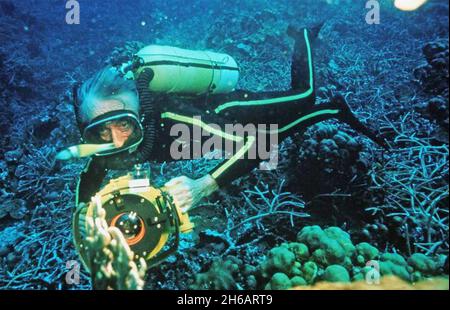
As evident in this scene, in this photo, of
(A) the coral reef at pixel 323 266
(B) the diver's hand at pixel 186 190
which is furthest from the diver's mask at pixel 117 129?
(A) the coral reef at pixel 323 266

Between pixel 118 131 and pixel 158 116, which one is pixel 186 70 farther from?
pixel 118 131

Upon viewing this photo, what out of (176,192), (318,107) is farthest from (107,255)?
(318,107)

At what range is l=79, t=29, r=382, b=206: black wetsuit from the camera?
2.92 meters

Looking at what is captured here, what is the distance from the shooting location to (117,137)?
2.78 meters

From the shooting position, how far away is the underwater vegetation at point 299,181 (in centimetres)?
301

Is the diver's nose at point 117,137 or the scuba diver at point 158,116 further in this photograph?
the diver's nose at point 117,137

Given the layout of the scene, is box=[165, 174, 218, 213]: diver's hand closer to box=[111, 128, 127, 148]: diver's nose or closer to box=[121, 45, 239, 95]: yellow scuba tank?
box=[111, 128, 127, 148]: diver's nose

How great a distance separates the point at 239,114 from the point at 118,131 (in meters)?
1.31

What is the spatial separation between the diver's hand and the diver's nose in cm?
56

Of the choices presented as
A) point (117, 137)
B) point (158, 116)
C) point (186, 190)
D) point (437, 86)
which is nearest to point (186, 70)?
point (158, 116)

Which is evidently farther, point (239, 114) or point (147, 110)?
point (239, 114)

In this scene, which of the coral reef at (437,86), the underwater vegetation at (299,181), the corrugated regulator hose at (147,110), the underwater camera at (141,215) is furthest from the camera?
the coral reef at (437,86)

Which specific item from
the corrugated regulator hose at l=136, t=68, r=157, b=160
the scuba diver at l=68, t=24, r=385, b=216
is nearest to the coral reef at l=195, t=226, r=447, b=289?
the scuba diver at l=68, t=24, r=385, b=216

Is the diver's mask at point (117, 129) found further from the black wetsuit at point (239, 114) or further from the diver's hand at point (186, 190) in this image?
the diver's hand at point (186, 190)
